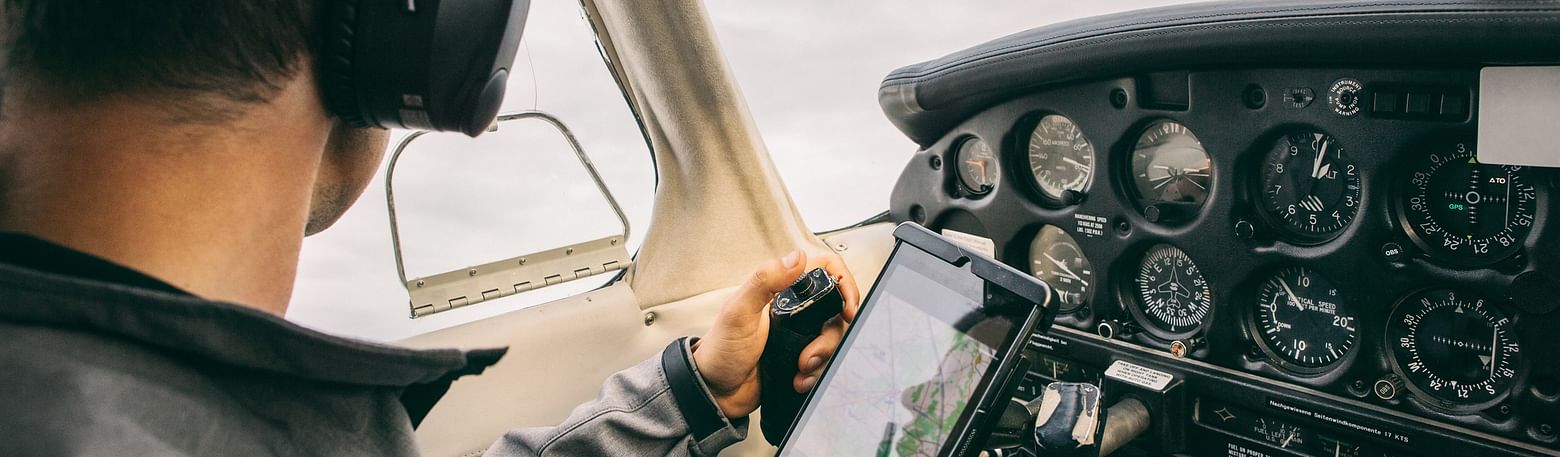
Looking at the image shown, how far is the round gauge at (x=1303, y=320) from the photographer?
1.56 meters

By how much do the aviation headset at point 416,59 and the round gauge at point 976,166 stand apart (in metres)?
1.31

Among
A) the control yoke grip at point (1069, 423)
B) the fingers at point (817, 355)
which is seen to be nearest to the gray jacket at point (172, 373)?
the fingers at point (817, 355)

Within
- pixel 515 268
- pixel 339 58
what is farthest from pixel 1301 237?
pixel 339 58

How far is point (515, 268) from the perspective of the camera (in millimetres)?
1818

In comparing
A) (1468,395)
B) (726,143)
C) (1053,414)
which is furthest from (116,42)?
(1468,395)

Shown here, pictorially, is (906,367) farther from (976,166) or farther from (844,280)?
(976,166)

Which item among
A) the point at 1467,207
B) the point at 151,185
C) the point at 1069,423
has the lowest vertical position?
the point at 1069,423

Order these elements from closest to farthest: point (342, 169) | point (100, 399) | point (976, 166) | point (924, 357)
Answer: point (100, 399), point (342, 169), point (924, 357), point (976, 166)

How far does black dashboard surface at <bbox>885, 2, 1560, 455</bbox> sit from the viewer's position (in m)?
1.36

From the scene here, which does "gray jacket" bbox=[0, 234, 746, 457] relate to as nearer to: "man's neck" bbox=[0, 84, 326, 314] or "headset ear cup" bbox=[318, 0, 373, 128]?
"man's neck" bbox=[0, 84, 326, 314]

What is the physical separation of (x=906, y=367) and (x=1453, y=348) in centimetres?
79

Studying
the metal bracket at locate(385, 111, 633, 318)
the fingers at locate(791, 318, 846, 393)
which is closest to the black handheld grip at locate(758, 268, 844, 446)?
the fingers at locate(791, 318, 846, 393)

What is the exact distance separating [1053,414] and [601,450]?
0.64 meters

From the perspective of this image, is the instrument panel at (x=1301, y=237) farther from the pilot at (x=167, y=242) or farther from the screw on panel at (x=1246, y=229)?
the pilot at (x=167, y=242)
